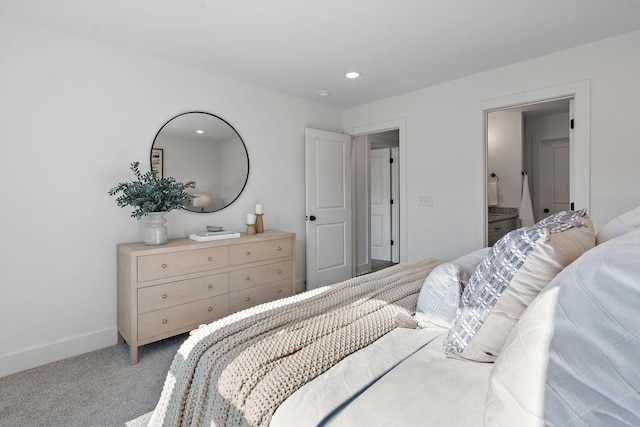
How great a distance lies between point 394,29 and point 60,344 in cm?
339

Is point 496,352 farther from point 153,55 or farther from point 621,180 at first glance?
point 153,55

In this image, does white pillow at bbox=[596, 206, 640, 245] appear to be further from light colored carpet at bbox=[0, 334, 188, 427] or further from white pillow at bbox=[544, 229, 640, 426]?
light colored carpet at bbox=[0, 334, 188, 427]

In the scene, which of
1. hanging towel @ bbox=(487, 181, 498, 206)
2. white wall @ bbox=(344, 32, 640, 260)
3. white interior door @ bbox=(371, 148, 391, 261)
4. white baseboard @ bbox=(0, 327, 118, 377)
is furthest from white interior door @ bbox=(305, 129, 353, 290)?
hanging towel @ bbox=(487, 181, 498, 206)

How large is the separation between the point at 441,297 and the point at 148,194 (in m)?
2.18

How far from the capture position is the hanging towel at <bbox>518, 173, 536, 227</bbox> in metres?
4.82

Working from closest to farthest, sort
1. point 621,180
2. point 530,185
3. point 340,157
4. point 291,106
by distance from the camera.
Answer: point 621,180 → point 291,106 → point 340,157 → point 530,185

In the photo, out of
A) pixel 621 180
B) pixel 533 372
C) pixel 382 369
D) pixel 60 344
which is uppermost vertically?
pixel 621 180

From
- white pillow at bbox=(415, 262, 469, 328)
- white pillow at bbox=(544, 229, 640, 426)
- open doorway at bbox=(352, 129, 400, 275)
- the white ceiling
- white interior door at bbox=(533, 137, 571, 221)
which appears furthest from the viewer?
open doorway at bbox=(352, 129, 400, 275)

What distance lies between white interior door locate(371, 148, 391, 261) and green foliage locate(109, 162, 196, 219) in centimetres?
394

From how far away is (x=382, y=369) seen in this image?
1.02 metres

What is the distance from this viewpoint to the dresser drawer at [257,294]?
283 cm

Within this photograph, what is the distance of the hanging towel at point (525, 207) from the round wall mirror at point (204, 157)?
4.02 metres

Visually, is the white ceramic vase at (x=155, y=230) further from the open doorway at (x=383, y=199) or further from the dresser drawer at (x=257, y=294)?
the open doorway at (x=383, y=199)

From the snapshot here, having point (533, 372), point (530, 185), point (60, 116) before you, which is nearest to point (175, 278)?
point (60, 116)
